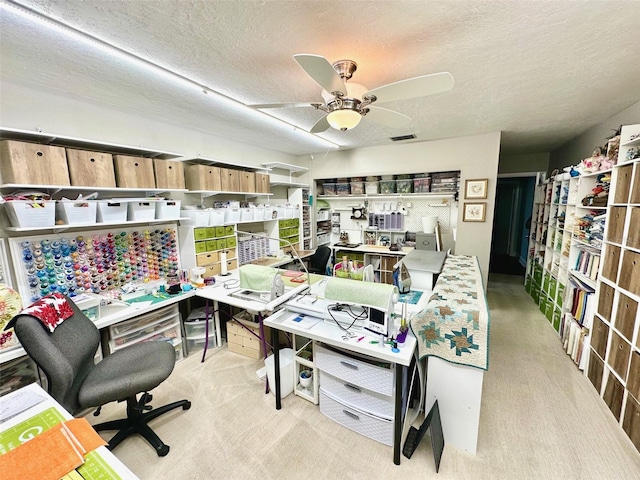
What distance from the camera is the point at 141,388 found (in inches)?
62.4

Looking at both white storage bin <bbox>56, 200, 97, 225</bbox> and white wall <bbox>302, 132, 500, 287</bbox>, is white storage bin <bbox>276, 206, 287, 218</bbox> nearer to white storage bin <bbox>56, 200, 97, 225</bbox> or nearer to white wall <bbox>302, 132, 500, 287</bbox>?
white wall <bbox>302, 132, 500, 287</bbox>

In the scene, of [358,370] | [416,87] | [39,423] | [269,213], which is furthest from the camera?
→ [269,213]

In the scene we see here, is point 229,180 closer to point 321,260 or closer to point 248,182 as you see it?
point 248,182

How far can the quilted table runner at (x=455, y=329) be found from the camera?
1568 millimetres

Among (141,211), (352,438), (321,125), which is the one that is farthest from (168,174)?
(352,438)

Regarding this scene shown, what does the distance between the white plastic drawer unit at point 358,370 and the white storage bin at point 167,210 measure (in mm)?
1972

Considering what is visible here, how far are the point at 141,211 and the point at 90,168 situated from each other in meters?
0.49

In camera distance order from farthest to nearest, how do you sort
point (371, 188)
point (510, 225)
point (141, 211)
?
1. point (510, 225)
2. point (371, 188)
3. point (141, 211)

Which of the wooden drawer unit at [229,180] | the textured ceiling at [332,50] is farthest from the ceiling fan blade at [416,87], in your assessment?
the wooden drawer unit at [229,180]

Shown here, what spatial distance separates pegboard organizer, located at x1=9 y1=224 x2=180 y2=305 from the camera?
6.37 ft

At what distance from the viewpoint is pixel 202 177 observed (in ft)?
9.56

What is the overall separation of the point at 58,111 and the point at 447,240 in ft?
16.0

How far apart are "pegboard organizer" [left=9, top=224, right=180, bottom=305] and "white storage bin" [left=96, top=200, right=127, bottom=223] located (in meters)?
0.27

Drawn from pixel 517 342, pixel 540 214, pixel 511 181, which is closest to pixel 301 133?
pixel 517 342
